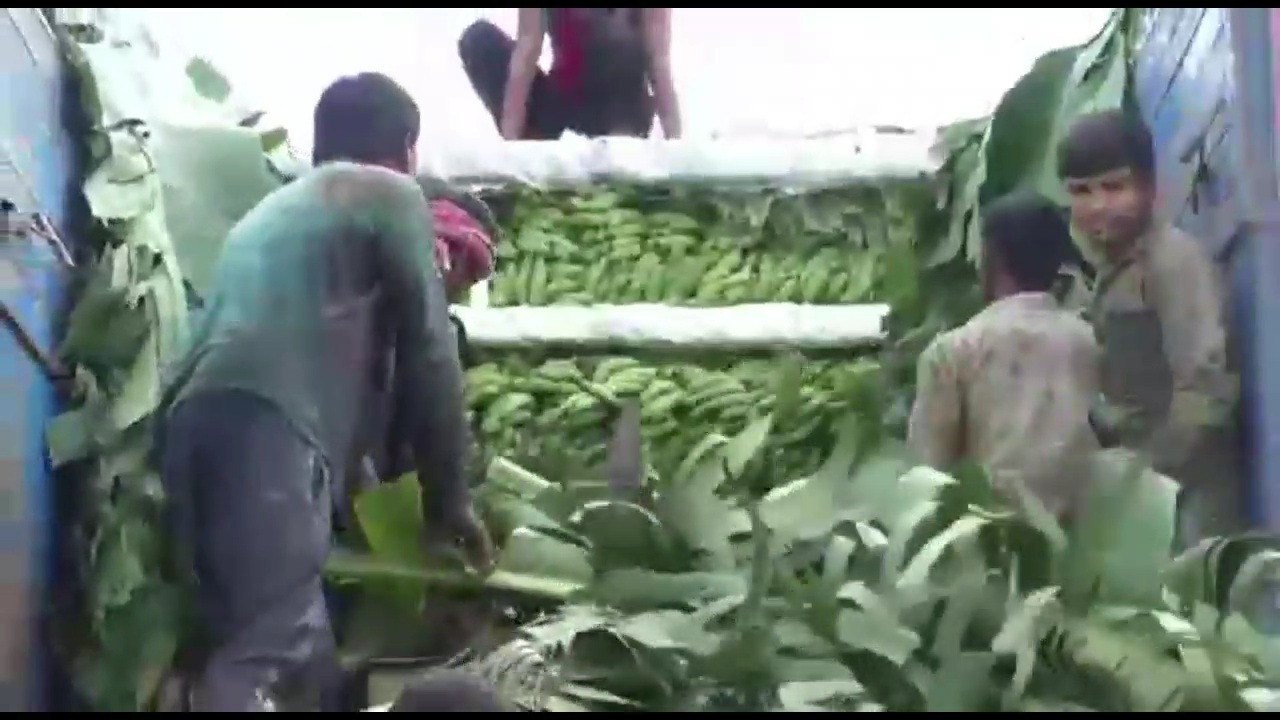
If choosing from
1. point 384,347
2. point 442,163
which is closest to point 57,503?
point 384,347

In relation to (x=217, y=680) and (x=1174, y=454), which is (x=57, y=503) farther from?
(x=1174, y=454)

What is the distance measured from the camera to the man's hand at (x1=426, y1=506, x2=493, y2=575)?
5.79 ft

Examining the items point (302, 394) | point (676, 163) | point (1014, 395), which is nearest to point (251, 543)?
point (302, 394)

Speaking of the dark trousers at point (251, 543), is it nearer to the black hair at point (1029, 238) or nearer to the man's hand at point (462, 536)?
the man's hand at point (462, 536)

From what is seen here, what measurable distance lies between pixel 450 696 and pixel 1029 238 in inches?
30.8

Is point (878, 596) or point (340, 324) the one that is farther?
point (340, 324)

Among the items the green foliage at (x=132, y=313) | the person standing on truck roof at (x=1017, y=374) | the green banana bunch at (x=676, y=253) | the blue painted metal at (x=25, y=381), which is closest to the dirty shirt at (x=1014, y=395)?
the person standing on truck roof at (x=1017, y=374)

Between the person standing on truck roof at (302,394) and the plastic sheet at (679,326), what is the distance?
58mm

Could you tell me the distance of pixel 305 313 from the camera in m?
1.81

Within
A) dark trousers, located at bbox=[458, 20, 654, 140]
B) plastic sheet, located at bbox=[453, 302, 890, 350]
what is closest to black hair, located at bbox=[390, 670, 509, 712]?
plastic sheet, located at bbox=[453, 302, 890, 350]

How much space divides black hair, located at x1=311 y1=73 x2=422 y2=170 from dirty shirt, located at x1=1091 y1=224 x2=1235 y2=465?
28.9 inches

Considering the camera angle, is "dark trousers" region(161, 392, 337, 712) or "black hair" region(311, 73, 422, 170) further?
"black hair" region(311, 73, 422, 170)

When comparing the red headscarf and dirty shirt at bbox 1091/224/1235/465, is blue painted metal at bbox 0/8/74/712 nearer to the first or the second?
the red headscarf

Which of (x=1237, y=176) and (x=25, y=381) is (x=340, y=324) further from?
(x=1237, y=176)
